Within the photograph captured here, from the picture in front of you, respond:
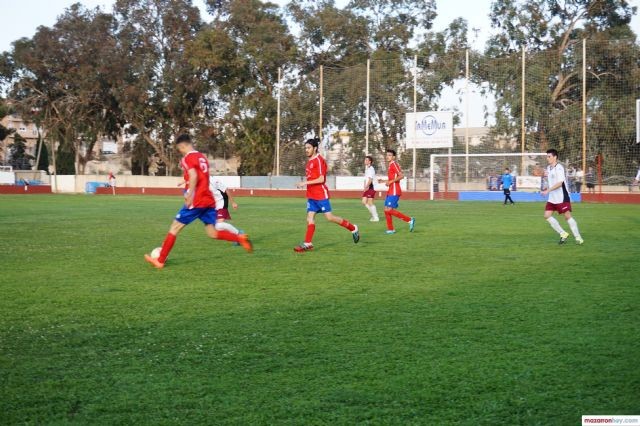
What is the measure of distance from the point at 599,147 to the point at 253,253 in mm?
34258

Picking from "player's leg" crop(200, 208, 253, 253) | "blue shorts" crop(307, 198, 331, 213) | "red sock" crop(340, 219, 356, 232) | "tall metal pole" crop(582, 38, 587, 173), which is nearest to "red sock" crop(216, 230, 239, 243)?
"player's leg" crop(200, 208, 253, 253)

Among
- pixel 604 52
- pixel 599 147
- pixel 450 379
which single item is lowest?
pixel 450 379

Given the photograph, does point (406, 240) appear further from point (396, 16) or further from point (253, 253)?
point (396, 16)

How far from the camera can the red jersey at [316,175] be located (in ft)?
37.6

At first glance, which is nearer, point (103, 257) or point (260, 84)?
point (103, 257)

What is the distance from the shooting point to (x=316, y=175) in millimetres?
11523

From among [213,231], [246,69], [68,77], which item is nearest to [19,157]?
[68,77]

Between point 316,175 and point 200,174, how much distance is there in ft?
9.45

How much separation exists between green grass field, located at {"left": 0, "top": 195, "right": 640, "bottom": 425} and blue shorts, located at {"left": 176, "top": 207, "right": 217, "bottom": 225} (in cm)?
66

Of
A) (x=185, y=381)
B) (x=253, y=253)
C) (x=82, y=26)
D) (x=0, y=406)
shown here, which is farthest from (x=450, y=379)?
(x=82, y=26)

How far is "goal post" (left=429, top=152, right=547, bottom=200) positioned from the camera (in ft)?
128

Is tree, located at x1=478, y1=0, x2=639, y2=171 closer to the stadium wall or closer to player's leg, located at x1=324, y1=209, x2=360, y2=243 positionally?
the stadium wall

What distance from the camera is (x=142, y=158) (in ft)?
222

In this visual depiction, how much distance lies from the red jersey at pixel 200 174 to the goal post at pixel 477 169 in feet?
104
